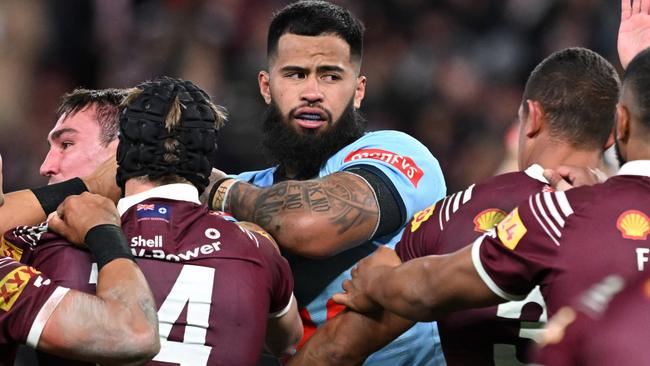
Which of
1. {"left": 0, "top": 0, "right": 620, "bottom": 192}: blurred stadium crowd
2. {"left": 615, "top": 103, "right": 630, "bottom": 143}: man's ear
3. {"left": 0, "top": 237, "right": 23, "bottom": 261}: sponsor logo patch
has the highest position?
{"left": 615, "top": 103, "right": 630, "bottom": 143}: man's ear

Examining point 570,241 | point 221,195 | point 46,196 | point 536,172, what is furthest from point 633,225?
point 46,196

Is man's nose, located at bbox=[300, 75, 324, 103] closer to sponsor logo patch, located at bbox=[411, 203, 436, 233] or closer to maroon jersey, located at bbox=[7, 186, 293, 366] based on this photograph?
sponsor logo patch, located at bbox=[411, 203, 436, 233]

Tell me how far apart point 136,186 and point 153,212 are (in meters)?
0.14

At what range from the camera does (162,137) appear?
3.64 meters

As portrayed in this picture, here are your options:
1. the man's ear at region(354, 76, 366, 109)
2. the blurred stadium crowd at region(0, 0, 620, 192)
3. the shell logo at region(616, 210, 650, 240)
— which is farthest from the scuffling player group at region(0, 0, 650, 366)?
the blurred stadium crowd at region(0, 0, 620, 192)

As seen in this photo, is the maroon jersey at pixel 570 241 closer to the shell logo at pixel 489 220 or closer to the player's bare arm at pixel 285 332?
the shell logo at pixel 489 220

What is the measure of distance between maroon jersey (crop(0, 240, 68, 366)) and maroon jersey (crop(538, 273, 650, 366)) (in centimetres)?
148

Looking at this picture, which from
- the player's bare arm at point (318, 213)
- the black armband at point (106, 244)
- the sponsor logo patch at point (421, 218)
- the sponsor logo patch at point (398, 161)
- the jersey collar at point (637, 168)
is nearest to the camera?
the jersey collar at point (637, 168)

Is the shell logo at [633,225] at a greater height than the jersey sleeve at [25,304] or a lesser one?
greater

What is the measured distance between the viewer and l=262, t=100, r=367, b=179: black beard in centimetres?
484

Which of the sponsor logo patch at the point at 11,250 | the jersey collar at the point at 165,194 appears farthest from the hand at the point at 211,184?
the sponsor logo patch at the point at 11,250

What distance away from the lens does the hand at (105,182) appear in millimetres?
4152

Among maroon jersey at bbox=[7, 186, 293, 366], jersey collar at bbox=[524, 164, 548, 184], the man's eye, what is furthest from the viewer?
the man's eye

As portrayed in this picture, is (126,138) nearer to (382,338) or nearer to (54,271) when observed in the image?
(54,271)
